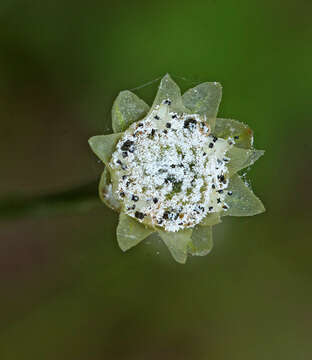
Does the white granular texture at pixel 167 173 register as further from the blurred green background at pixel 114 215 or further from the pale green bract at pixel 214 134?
the blurred green background at pixel 114 215

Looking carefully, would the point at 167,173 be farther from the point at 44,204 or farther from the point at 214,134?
the point at 44,204

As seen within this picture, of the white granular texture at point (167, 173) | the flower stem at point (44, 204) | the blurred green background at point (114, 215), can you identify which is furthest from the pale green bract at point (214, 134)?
the blurred green background at point (114, 215)

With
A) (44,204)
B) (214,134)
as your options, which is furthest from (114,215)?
(214,134)

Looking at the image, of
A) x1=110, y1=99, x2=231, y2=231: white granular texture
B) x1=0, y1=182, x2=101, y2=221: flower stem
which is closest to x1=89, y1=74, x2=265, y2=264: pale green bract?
x1=110, y1=99, x2=231, y2=231: white granular texture

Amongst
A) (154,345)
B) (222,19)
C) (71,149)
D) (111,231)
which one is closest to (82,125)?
(71,149)

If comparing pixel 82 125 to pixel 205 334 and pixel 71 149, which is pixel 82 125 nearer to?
pixel 71 149

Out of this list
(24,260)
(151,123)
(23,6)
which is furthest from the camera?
(24,260)
